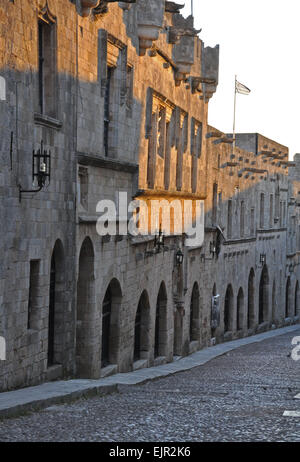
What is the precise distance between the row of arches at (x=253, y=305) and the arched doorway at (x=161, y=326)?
12.6 metres

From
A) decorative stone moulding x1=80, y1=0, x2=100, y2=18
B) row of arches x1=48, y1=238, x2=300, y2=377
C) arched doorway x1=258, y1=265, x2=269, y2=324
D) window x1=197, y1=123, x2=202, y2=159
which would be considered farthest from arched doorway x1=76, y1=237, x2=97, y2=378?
arched doorway x1=258, y1=265, x2=269, y2=324

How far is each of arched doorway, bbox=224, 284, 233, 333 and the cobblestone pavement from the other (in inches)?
776

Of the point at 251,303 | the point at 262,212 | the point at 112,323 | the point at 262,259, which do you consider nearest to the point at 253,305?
the point at 251,303

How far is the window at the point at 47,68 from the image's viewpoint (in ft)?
49.4

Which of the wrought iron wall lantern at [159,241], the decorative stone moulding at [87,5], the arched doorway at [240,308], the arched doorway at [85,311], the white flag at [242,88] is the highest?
the white flag at [242,88]

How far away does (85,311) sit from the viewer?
1767 centimetres

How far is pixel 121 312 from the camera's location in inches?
795

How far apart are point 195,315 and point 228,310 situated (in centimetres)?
775

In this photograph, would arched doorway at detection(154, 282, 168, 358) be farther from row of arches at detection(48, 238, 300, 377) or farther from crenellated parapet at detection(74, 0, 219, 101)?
crenellated parapet at detection(74, 0, 219, 101)

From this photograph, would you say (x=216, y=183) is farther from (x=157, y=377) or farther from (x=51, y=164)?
(x=51, y=164)

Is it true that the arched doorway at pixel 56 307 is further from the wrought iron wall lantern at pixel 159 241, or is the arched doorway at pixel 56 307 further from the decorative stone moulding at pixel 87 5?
the wrought iron wall lantern at pixel 159 241

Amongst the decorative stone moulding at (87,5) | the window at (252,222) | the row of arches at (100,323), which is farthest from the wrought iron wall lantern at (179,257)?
the window at (252,222)

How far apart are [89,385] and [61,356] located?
5.63 feet

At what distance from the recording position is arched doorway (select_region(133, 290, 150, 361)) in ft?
75.9
